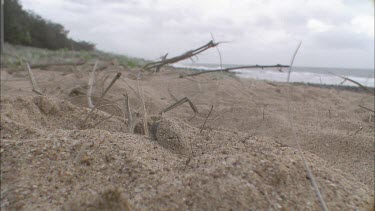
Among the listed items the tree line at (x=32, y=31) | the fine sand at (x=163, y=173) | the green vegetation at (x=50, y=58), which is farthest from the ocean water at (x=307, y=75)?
the tree line at (x=32, y=31)

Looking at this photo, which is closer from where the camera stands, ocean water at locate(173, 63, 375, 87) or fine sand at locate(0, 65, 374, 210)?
fine sand at locate(0, 65, 374, 210)

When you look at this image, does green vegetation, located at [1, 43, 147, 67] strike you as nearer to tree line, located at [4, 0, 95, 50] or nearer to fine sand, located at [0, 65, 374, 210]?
fine sand, located at [0, 65, 374, 210]

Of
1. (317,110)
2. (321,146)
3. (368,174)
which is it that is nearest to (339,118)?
(317,110)

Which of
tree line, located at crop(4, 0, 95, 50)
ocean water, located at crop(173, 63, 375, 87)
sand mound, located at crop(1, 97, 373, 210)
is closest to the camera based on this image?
sand mound, located at crop(1, 97, 373, 210)

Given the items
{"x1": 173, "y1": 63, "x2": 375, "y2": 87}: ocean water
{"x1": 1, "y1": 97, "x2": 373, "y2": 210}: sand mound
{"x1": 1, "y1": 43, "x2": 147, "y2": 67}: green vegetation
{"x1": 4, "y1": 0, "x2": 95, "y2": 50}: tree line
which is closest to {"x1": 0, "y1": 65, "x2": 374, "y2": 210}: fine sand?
{"x1": 1, "y1": 97, "x2": 373, "y2": 210}: sand mound

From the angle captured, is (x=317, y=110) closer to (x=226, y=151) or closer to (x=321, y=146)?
(x=321, y=146)

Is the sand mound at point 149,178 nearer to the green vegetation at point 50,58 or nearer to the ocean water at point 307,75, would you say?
the ocean water at point 307,75
